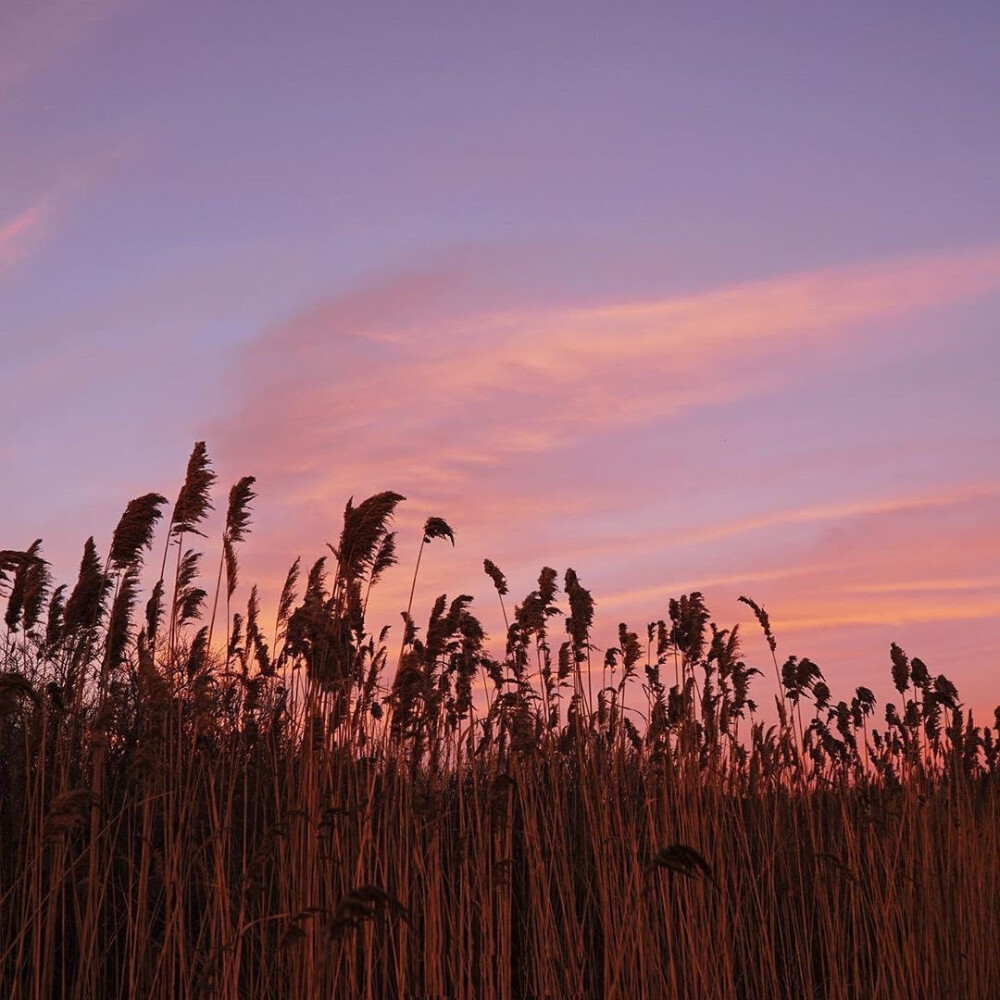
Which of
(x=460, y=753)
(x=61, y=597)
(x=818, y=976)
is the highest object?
(x=61, y=597)

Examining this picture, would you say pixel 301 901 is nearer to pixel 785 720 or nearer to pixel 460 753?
pixel 460 753

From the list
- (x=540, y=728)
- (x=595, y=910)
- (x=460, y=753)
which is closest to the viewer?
(x=460, y=753)

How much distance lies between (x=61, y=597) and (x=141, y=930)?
289 cm

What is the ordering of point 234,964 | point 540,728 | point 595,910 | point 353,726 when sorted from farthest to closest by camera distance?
point 595,910, point 540,728, point 353,726, point 234,964

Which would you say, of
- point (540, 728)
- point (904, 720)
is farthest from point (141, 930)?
point (904, 720)

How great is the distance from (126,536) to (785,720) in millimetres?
4837

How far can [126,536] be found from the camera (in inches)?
228

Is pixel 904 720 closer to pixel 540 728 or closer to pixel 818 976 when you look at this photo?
pixel 818 976

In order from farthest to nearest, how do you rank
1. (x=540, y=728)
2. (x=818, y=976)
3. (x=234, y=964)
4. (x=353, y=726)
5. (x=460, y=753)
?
1. (x=818, y=976)
2. (x=540, y=728)
3. (x=460, y=753)
4. (x=353, y=726)
5. (x=234, y=964)

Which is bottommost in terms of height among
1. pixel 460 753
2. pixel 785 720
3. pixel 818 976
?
pixel 818 976

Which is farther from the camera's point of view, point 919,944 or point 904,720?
point 904,720

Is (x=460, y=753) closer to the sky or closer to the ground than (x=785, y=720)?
closer to the ground

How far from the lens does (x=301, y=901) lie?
16.2 feet

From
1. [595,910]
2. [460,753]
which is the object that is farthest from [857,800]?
[460,753]
